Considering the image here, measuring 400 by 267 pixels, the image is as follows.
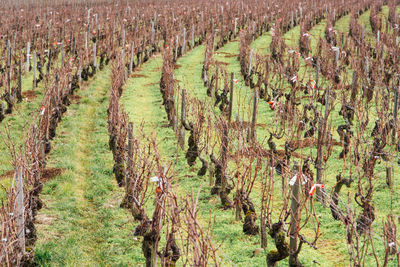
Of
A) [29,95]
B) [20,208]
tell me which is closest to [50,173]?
[20,208]

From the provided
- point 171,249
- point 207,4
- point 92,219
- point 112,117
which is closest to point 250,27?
point 207,4

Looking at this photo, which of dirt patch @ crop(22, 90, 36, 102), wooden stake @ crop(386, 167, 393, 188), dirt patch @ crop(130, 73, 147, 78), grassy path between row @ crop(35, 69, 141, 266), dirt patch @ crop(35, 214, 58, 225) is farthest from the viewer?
dirt patch @ crop(130, 73, 147, 78)

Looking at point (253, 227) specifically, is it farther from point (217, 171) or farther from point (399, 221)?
point (399, 221)

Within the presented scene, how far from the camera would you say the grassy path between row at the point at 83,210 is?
6.88m

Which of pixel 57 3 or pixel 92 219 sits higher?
pixel 57 3

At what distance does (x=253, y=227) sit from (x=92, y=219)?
2.55 m

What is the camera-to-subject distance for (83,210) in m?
8.34

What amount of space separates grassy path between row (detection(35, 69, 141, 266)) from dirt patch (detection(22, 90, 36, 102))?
270 centimetres

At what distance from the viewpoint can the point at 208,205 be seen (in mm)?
8367

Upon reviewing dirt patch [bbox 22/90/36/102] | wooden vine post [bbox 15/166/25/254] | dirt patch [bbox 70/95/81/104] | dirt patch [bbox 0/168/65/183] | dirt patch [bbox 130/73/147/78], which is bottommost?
dirt patch [bbox 0/168/65/183]

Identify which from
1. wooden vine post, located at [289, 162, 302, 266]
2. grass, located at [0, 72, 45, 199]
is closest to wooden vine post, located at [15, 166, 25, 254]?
grass, located at [0, 72, 45, 199]

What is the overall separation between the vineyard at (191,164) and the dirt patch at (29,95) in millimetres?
104

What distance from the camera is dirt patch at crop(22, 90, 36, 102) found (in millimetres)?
14920

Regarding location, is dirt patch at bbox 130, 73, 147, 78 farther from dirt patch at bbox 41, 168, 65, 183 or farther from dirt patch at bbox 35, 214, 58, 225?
dirt patch at bbox 35, 214, 58, 225
